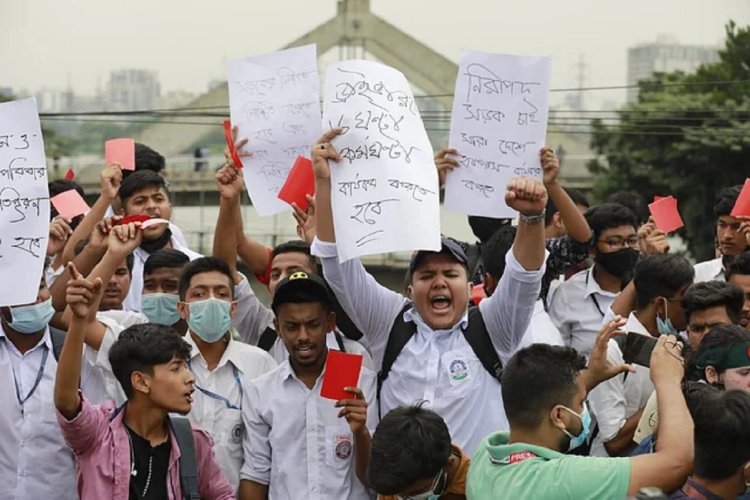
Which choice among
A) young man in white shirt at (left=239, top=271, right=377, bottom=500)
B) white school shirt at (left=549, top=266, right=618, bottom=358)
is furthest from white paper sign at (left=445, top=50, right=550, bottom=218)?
white school shirt at (left=549, top=266, right=618, bottom=358)

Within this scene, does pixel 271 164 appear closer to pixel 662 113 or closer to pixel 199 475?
pixel 199 475

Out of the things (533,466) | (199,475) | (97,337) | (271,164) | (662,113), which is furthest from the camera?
(662,113)

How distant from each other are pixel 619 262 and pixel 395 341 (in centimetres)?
194

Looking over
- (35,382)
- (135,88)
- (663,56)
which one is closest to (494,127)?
(35,382)

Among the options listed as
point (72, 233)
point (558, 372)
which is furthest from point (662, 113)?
point (558, 372)

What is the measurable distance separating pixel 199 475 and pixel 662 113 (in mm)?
31893

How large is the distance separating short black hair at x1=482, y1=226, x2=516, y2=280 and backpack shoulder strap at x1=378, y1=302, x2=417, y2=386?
99cm

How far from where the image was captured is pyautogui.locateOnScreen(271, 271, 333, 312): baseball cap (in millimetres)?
5945

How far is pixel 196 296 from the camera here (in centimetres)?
637

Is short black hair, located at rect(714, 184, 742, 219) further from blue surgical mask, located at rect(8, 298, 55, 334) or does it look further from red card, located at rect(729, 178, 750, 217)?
blue surgical mask, located at rect(8, 298, 55, 334)

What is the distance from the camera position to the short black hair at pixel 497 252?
21.9 ft

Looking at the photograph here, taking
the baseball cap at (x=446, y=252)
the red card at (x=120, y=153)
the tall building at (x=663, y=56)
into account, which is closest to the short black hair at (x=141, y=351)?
the baseball cap at (x=446, y=252)

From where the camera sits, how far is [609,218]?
7363 mm

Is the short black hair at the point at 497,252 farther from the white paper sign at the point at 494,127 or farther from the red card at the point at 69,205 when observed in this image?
the red card at the point at 69,205
